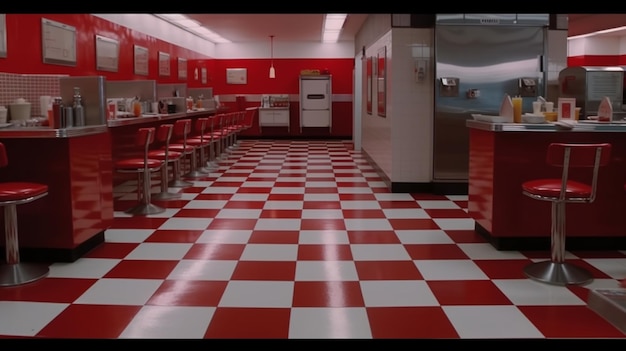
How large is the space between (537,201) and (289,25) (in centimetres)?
885

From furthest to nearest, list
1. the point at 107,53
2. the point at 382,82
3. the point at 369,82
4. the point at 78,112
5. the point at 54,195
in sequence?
the point at 369,82, the point at 107,53, the point at 382,82, the point at 78,112, the point at 54,195

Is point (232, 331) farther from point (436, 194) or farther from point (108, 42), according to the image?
point (108, 42)

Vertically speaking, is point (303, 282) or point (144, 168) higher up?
point (144, 168)

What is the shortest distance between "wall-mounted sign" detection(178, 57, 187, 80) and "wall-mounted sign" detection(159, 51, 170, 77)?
829mm

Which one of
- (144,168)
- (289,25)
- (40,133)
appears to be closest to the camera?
(40,133)

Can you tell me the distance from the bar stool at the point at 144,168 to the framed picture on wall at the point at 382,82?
3.34 meters

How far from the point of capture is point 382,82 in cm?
816

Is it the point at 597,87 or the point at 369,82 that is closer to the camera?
the point at 597,87

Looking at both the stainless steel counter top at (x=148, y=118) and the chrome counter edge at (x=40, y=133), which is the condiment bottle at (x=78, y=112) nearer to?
the chrome counter edge at (x=40, y=133)

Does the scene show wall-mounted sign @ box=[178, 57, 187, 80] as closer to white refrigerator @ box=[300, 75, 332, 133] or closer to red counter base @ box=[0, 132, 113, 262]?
white refrigerator @ box=[300, 75, 332, 133]

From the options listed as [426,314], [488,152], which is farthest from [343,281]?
[488,152]

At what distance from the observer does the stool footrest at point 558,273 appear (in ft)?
11.9

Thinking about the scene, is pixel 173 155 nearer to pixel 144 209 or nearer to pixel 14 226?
pixel 144 209

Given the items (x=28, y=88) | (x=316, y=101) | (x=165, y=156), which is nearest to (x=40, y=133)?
(x=165, y=156)
